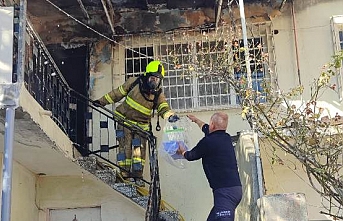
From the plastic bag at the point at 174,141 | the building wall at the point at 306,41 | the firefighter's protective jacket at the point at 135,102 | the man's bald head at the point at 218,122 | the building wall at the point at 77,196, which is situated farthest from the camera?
the building wall at the point at 306,41

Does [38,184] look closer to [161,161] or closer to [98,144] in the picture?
[98,144]

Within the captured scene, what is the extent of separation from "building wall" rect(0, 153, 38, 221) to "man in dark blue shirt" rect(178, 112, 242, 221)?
313 cm

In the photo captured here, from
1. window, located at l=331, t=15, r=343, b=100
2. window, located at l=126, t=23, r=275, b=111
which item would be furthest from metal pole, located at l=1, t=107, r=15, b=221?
window, located at l=331, t=15, r=343, b=100

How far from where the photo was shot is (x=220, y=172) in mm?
7340

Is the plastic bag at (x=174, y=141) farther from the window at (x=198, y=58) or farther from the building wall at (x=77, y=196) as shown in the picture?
the building wall at (x=77, y=196)

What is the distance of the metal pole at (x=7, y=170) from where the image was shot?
18.6 ft

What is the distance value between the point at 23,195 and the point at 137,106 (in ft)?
8.02

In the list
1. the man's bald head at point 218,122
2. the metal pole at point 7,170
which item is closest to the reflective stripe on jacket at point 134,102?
the man's bald head at point 218,122

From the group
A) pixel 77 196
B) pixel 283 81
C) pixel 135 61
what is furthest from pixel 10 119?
pixel 283 81

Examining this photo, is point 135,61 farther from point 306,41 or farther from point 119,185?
point 306,41

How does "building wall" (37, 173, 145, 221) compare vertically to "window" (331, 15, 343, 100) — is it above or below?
below

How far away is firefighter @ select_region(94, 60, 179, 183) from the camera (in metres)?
9.40

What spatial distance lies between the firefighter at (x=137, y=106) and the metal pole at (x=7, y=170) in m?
3.14

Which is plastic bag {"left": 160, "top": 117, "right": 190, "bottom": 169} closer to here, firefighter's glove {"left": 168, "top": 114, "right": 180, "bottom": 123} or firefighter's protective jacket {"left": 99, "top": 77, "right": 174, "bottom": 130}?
firefighter's glove {"left": 168, "top": 114, "right": 180, "bottom": 123}
